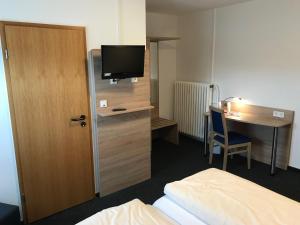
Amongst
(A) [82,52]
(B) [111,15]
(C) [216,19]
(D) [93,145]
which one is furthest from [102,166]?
(C) [216,19]

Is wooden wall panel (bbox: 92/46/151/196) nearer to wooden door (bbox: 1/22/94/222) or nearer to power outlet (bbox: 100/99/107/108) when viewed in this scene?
power outlet (bbox: 100/99/107/108)

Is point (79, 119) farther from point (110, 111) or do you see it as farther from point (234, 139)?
point (234, 139)

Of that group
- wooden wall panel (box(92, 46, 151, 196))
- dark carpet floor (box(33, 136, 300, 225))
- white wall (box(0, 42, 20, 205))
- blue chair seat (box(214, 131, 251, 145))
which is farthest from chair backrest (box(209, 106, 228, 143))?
white wall (box(0, 42, 20, 205))

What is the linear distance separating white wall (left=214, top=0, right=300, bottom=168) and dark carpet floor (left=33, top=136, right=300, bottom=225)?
0.47 m

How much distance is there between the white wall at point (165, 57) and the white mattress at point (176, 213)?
316 cm

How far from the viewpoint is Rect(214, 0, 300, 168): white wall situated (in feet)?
11.0

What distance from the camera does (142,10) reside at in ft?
9.86

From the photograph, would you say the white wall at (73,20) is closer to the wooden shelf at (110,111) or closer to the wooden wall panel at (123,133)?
the wooden wall panel at (123,133)

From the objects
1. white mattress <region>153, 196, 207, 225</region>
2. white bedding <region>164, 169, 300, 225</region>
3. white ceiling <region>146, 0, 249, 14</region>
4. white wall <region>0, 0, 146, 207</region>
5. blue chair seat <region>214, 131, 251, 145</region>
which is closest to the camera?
white bedding <region>164, 169, 300, 225</region>

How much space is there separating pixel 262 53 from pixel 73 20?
2679 mm

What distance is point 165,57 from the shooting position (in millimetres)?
4895

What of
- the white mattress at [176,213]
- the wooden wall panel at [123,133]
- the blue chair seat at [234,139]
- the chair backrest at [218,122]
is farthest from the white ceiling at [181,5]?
the white mattress at [176,213]

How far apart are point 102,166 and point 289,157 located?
8.51 feet

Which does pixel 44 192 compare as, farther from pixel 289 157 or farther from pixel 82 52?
pixel 289 157
